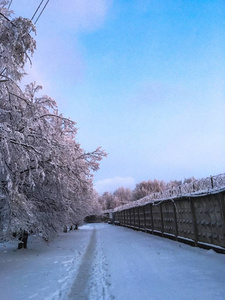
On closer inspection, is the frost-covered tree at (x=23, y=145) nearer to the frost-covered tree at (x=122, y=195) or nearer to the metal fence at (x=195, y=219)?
the metal fence at (x=195, y=219)

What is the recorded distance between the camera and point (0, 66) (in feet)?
17.1

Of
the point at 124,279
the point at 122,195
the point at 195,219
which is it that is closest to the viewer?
the point at 124,279

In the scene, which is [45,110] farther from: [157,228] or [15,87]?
[157,228]

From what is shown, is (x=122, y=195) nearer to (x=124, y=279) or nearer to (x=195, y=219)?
(x=195, y=219)

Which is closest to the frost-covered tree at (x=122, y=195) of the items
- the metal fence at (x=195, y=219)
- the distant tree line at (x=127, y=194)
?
the distant tree line at (x=127, y=194)

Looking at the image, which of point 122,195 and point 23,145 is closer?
point 23,145

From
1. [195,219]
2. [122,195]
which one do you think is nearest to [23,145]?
[195,219]

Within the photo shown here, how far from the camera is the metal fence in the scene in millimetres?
6965

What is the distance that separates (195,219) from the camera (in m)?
8.70

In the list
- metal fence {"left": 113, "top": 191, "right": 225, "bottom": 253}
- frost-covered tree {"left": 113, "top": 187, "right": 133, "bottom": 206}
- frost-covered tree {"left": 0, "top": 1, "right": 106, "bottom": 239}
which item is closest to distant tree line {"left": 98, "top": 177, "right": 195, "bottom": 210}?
frost-covered tree {"left": 113, "top": 187, "right": 133, "bottom": 206}

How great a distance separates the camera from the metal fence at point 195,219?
696 centimetres

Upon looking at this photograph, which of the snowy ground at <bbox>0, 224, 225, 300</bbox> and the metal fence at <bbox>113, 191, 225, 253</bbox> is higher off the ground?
the metal fence at <bbox>113, 191, 225, 253</bbox>

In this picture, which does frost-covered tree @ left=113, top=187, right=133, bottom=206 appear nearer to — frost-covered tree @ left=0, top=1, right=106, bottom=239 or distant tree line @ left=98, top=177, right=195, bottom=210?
distant tree line @ left=98, top=177, right=195, bottom=210

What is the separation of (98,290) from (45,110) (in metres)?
5.81
